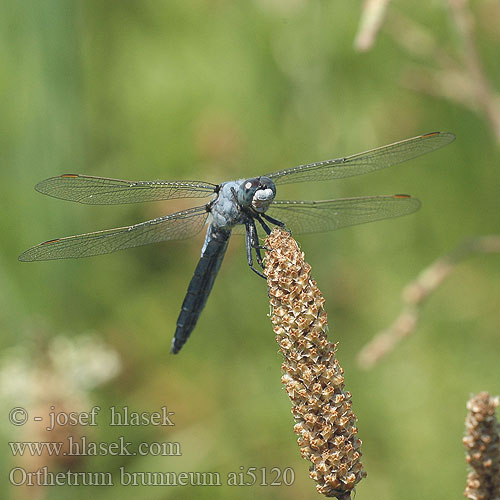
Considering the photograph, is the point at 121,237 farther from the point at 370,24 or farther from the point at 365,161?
the point at 370,24

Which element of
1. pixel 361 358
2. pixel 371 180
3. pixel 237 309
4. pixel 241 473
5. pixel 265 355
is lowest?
pixel 361 358

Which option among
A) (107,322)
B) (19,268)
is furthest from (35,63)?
(107,322)

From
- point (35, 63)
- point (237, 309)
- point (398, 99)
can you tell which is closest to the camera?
point (35, 63)

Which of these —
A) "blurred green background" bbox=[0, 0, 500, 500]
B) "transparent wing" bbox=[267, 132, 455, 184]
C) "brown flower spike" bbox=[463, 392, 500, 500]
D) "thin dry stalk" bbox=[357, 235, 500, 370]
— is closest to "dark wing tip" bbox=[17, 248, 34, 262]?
"blurred green background" bbox=[0, 0, 500, 500]

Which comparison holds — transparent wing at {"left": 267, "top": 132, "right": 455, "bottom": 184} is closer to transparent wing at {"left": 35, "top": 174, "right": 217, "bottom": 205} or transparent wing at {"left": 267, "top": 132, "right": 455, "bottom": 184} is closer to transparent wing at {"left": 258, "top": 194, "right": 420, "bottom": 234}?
transparent wing at {"left": 258, "top": 194, "right": 420, "bottom": 234}

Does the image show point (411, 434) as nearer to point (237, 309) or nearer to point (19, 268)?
point (237, 309)

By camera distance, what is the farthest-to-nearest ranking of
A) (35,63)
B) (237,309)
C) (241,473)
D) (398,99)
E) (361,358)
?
(398,99) < (237,309) < (35,63) < (241,473) < (361,358)
